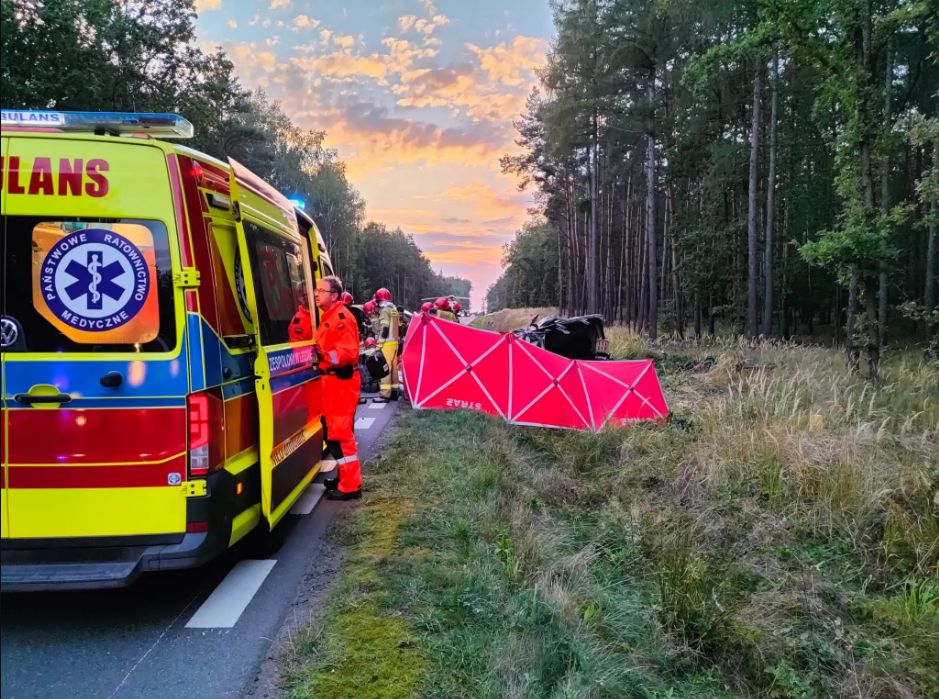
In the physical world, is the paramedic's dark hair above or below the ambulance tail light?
above

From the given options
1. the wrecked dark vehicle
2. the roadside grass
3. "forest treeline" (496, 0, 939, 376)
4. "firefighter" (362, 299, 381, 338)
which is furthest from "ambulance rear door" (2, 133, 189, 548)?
the wrecked dark vehicle

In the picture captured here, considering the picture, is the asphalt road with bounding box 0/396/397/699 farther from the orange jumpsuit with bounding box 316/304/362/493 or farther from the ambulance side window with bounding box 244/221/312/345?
the ambulance side window with bounding box 244/221/312/345

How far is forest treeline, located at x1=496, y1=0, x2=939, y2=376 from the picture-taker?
9945 mm

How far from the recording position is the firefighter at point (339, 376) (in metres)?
4.95

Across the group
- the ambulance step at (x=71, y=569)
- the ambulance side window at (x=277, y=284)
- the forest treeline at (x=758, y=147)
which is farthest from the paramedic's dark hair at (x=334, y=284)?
the forest treeline at (x=758, y=147)

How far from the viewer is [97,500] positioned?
292cm

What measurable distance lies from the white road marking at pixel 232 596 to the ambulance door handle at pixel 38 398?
4.50 ft

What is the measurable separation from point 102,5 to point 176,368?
21.8 metres

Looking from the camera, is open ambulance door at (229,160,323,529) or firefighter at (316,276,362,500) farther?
firefighter at (316,276,362,500)

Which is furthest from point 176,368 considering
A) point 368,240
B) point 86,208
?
point 368,240

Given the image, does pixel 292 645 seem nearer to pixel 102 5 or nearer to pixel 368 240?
pixel 102 5

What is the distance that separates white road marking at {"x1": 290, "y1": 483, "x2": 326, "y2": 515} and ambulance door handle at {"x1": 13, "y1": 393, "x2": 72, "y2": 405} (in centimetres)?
246

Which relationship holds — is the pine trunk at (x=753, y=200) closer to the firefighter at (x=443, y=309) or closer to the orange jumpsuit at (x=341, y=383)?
the firefighter at (x=443, y=309)

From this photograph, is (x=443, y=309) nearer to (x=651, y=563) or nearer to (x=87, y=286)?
(x=651, y=563)
